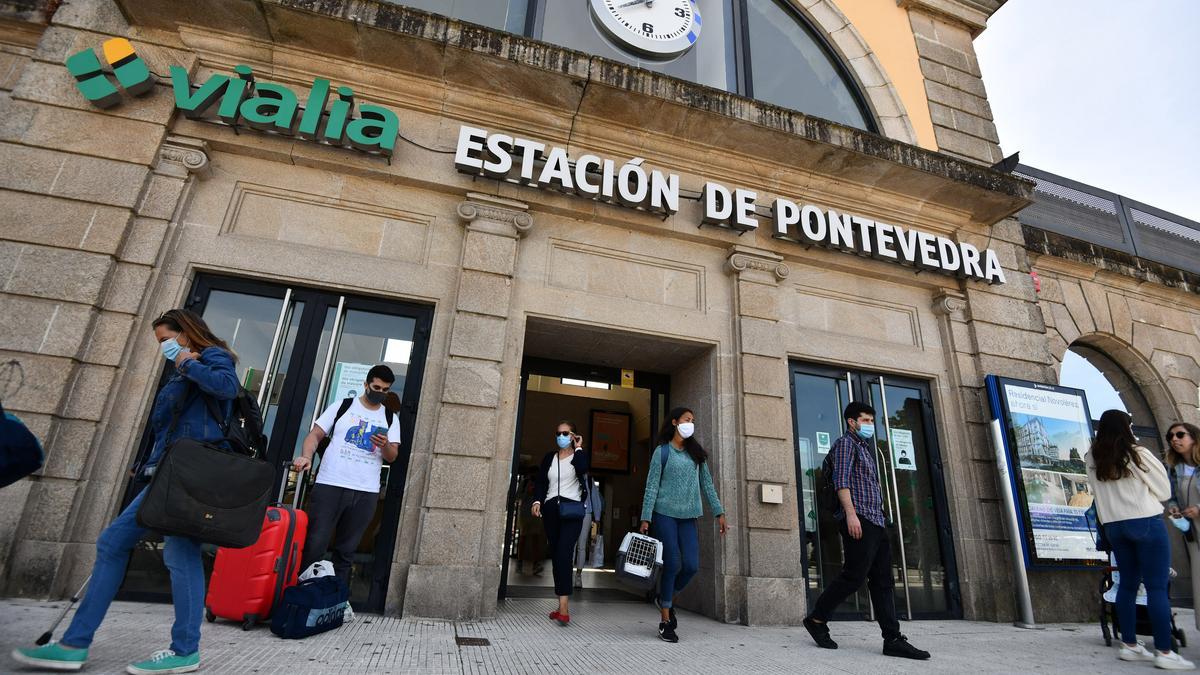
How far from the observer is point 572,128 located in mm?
6465

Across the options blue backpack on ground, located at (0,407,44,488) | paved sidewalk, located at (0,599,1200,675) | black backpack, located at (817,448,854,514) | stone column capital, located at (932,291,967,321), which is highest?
stone column capital, located at (932,291,967,321)

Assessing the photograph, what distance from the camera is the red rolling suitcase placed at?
145 inches

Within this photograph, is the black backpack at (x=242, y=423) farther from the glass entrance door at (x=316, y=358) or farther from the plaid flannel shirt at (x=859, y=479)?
the plaid flannel shirt at (x=859, y=479)

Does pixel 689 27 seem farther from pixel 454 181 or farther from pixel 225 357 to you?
pixel 225 357

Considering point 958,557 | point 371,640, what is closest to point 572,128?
point 371,640

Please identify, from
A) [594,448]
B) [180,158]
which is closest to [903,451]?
[594,448]

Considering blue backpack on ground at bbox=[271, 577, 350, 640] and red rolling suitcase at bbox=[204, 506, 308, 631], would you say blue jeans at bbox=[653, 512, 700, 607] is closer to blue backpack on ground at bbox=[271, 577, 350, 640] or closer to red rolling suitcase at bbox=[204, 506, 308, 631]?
blue backpack on ground at bbox=[271, 577, 350, 640]

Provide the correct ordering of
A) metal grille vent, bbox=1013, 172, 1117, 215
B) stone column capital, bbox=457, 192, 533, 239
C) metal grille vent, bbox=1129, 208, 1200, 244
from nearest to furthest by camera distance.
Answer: stone column capital, bbox=457, 192, 533, 239 → metal grille vent, bbox=1013, 172, 1117, 215 → metal grille vent, bbox=1129, 208, 1200, 244

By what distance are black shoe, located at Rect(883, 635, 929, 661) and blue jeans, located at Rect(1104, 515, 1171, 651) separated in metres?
1.71

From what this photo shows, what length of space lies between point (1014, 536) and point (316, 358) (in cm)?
786

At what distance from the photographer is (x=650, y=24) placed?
25.0 feet

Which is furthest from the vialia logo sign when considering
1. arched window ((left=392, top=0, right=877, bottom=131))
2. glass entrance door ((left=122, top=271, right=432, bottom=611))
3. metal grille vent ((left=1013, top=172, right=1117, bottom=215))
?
metal grille vent ((left=1013, top=172, right=1117, bottom=215))

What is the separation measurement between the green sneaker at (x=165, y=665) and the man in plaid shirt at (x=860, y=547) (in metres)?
4.19

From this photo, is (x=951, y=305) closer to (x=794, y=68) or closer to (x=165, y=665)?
(x=794, y=68)
